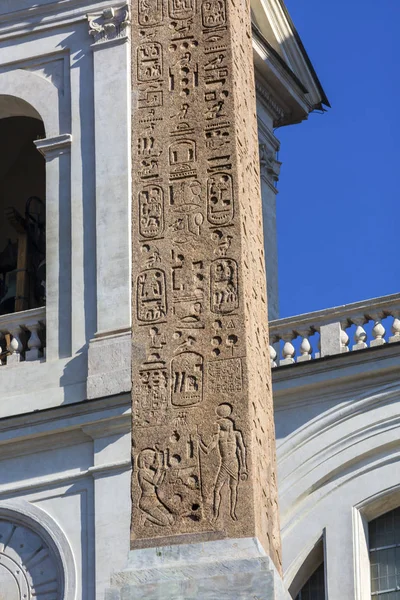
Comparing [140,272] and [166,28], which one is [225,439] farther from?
[166,28]

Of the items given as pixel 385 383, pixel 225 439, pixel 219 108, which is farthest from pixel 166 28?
pixel 385 383

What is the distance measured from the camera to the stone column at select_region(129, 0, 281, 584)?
10117mm

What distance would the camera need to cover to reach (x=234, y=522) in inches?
392

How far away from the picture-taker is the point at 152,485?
1020 cm

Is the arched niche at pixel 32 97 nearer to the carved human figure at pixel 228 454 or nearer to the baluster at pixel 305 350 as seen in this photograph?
the baluster at pixel 305 350

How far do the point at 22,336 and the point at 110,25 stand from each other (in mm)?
3028

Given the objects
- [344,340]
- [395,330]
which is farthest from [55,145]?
[395,330]

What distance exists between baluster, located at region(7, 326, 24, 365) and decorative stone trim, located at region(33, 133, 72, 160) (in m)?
1.69

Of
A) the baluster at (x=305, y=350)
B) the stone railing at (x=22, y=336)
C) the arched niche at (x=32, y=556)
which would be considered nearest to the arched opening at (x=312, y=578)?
the baluster at (x=305, y=350)

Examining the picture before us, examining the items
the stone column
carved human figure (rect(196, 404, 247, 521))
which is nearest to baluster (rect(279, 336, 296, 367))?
the stone column

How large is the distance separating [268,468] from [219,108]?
1947mm

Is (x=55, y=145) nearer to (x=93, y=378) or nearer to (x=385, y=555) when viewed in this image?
(x=93, y=378)

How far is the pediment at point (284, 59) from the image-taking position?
2173 cm

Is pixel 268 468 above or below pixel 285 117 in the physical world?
below
